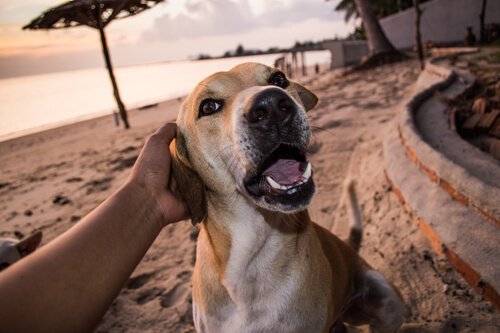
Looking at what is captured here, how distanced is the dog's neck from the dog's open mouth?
0.78 feet

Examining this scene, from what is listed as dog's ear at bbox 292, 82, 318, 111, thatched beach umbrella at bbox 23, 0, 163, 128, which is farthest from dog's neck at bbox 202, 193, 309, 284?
thatched beach umbrella at bbox 23, 0, 163, 128

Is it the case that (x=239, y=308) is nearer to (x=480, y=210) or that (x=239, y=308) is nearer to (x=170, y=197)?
(x=170, y=197)

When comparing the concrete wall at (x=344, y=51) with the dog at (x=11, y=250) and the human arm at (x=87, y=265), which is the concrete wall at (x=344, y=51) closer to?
the dog at (x=11, y=250)

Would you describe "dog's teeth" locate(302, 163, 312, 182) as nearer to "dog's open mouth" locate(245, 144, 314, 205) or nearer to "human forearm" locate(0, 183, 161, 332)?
"dog's open mouth" locate(245, 144, 314, 205)

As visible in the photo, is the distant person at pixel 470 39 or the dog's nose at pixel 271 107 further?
the distant person at pixel 470 39

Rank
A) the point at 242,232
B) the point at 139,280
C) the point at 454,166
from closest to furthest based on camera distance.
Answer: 1. the point at 242,232
2. the point at 454,166
3. the point at 139,280

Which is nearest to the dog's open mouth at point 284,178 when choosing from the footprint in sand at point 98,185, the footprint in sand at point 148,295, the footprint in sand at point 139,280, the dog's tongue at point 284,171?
the dog's tongue at point 284,171

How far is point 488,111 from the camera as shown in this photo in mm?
4191

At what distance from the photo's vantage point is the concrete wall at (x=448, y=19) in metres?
19.9

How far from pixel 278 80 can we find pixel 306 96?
0.37 m

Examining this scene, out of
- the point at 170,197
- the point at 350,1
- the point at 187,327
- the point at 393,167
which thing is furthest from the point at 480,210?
the point at 350,1

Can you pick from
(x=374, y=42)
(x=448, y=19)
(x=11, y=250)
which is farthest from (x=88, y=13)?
(x=448, y=19)

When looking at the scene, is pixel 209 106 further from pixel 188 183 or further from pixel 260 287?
pixel 260 287

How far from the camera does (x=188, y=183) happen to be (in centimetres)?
220
